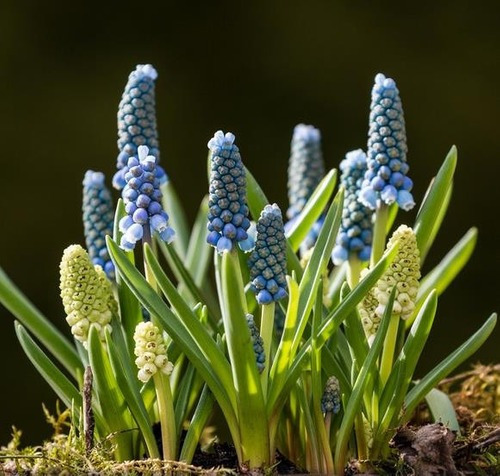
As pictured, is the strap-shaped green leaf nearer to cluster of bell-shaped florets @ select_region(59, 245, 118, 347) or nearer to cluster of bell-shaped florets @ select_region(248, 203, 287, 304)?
cluster of bell-shaped florets @ select_region(248, 203, 287, 304)

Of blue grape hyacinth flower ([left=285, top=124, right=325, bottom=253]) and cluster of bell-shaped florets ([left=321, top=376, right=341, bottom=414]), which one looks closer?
cluster of bell-shaped florets ([left=321, top=376, right=341, bottom=414])

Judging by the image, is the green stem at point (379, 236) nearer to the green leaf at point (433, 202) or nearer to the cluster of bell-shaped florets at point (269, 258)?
the green leaf at point (433, 202)

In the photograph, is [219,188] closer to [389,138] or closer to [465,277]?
[389,138]

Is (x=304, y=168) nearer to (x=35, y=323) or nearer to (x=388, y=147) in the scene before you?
(x=388, y=147)

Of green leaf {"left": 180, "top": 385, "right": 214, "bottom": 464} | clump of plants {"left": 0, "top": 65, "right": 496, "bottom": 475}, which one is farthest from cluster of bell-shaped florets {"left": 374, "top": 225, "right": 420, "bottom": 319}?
green leaf {"left": 180, "top": 385, "right": 214, "bottom": 464}

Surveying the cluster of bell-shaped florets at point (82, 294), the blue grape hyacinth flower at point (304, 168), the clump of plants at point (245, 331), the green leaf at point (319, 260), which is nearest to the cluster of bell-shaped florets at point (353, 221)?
the clump of plants at point (245, 331)

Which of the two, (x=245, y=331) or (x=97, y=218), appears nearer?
(x=245, y=331)

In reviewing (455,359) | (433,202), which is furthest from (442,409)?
(433,202)
